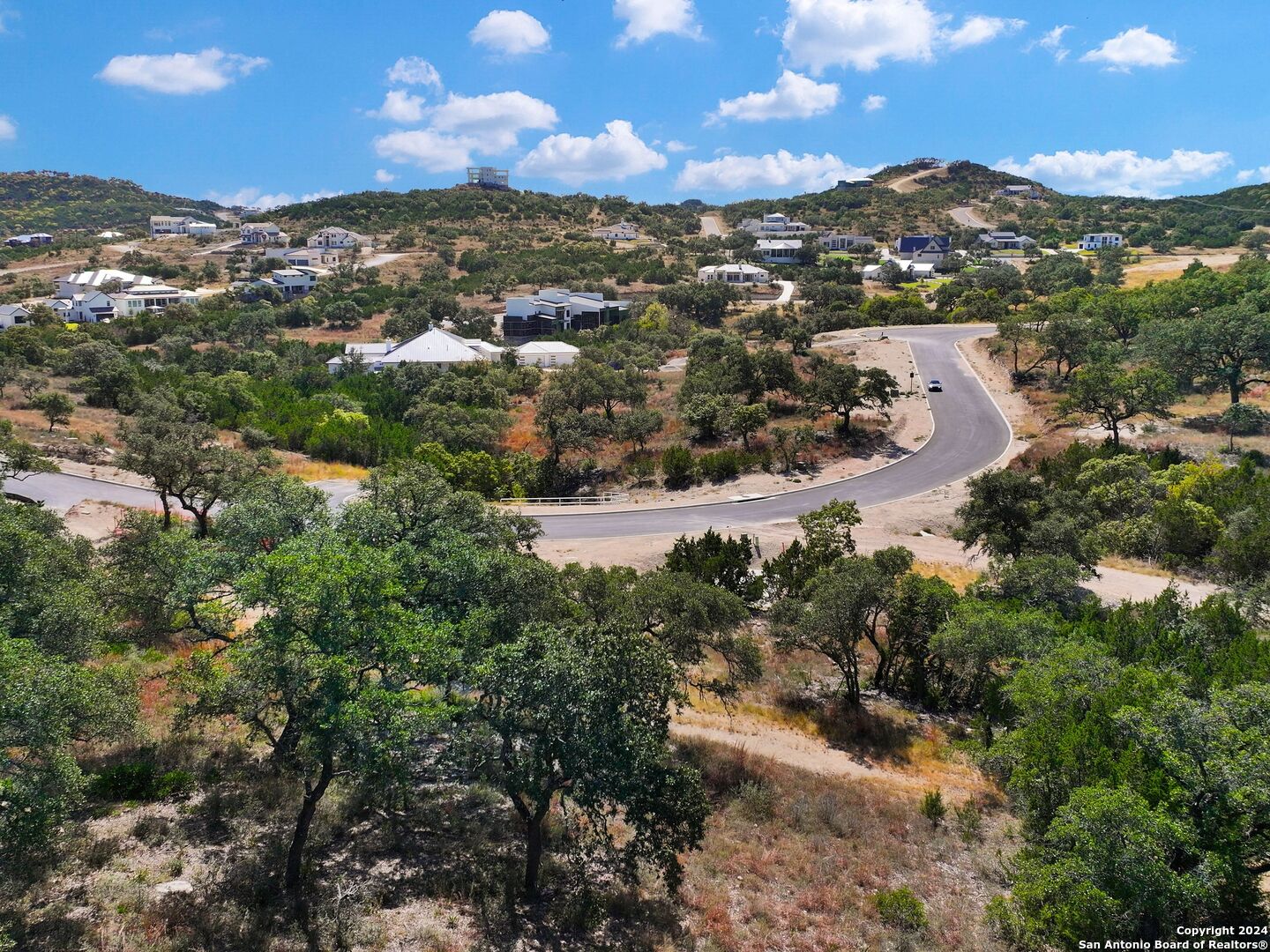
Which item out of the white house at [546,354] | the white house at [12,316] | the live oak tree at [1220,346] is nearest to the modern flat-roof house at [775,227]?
the white house at [546,354]

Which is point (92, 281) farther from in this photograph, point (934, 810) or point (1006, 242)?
point (1006, 242)

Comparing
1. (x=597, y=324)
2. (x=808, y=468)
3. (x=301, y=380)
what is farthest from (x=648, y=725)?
(x=597, y=324)

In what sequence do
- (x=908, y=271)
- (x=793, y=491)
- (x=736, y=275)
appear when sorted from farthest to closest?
(x=908, y=271) → (x=736, y=275) → (x=793, y=491)

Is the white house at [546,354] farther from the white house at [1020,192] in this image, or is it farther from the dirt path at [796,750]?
the white house at [1020,192]

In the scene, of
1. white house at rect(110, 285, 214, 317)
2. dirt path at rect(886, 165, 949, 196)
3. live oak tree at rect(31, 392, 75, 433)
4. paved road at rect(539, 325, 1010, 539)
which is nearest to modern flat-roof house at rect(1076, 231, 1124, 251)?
dirt path at rect(886, 165, 949, 196)

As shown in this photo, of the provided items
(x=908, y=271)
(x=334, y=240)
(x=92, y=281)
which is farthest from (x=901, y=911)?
(x=334, y=240)
